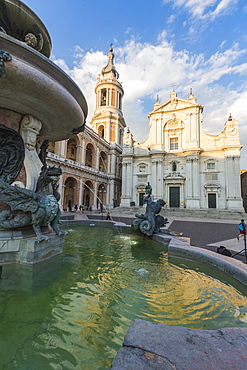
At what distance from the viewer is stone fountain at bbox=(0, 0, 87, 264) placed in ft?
10.2

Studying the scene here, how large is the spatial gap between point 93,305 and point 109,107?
3909 cm

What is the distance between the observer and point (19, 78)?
3.08 meters

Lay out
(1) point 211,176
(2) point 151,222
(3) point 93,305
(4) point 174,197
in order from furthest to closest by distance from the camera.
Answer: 1. (4) point 174,197
2. (1) point 211,176
3. (2) point 151,222
4. (3) point 93,305

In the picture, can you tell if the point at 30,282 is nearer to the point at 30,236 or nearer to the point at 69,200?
the point at 30,236

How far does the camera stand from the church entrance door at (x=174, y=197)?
28.8 meters

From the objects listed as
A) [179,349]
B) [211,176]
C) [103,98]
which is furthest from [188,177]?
[179,349]

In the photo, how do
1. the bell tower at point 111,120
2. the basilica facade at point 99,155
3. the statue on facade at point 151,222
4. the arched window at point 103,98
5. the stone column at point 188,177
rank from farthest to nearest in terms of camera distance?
the arched window at point 103,98, the bell tower at point 111,120, the stone column at point 188,177, the basilica facade at point 99,155, the statue on facade at point 151,222

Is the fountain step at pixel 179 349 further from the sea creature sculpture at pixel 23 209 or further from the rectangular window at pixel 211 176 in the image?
the rectangular window at pixel 211 176

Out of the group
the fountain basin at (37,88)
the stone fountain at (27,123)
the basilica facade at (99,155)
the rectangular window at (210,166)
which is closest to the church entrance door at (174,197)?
the rectangular window at (210,166)

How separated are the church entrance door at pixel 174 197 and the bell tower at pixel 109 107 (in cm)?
1530

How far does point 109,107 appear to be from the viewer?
37031 millimetres

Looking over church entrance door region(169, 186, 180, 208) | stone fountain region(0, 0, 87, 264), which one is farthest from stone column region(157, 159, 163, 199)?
stone fountain region(0, 0, 87, 264)

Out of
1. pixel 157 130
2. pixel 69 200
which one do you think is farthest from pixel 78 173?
pixel 157 130

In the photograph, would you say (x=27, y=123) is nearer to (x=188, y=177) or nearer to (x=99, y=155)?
(x=188, y=177)
